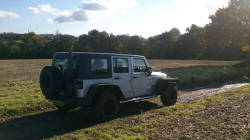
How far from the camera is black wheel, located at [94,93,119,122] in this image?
6.08 metres

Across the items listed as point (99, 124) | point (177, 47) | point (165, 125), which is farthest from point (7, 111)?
point (177, 47)

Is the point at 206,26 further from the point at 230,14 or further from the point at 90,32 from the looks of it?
the point at 90,32

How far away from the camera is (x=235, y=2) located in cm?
3450

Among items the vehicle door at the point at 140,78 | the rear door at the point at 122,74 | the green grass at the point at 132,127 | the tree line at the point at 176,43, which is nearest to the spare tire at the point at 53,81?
the green grass at the point at 132,127

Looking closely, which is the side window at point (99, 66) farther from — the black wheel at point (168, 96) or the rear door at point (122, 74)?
the black wheel at point (168, 96)

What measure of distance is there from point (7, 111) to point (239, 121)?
24.1 feet

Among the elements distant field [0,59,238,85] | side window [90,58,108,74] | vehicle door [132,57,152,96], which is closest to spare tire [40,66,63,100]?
side window [90,58,108,74]

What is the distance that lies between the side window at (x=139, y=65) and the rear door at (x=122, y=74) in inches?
12.4

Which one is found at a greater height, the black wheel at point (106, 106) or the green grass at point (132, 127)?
the black wheel at point (106, 106)

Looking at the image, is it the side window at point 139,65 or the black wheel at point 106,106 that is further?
the side window at point 139,65

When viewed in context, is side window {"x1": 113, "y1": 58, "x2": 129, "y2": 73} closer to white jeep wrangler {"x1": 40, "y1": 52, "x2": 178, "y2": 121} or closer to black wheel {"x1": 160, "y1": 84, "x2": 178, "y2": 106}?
white jeep wrangler {"x1": 40, "y1": 52, "x2": 178, "y2": 121}

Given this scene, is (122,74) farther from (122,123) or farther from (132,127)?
(132,127)

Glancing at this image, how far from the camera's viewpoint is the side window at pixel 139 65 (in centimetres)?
742

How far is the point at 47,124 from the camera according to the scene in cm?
625
